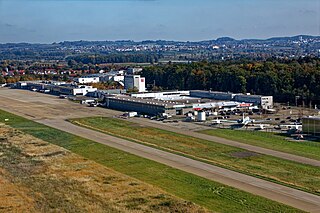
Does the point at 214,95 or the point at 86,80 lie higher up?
the point at 86,80

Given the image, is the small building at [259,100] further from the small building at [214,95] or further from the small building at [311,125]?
the small building at [311,125]

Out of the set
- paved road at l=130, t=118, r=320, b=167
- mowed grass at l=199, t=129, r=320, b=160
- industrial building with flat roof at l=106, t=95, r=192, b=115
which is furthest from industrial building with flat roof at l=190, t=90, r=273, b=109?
mowed grass at l=199, t=129, r=320, b=160

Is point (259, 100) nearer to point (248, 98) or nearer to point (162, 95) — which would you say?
point (248, 98)

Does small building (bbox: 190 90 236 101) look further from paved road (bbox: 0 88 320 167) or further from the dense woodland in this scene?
paved road (bbox: 0 88 320 167)

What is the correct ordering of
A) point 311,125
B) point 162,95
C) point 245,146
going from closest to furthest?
point 245,146 < point 311,125 < point 162,95

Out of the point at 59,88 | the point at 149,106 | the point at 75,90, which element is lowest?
the point at 149,106

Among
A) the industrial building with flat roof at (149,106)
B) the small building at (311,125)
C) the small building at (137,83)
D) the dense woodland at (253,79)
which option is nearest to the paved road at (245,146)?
the industrial building with flat roof at (149,106)

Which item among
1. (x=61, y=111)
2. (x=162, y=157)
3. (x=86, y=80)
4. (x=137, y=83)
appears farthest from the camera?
(x=86, y=80)

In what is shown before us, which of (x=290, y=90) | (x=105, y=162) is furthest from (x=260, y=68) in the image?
(x=105, y=162)

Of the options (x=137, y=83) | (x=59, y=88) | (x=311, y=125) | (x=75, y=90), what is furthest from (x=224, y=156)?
(x=59, y=88)
